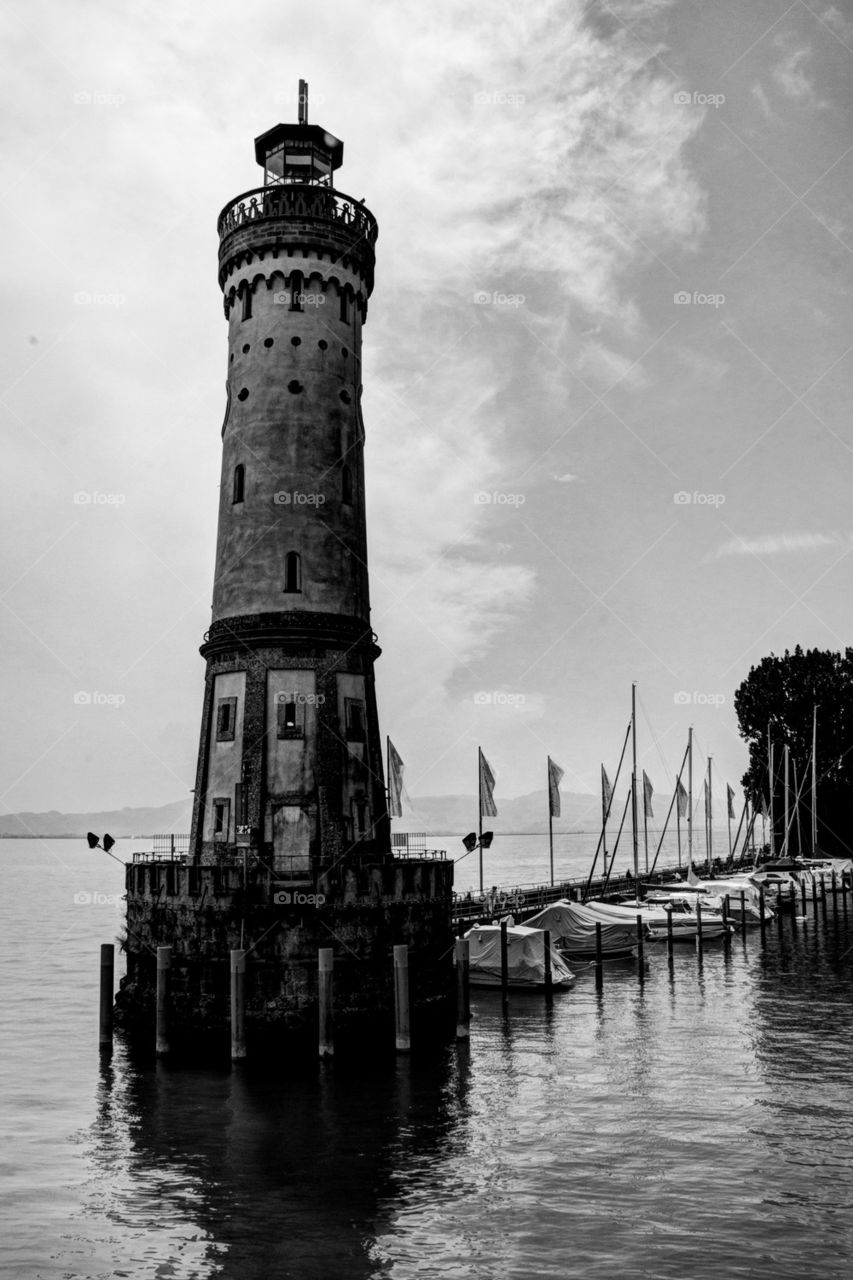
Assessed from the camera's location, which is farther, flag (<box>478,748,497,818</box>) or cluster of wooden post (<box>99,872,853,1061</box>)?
flag (<box>478,748,497,818</box>)

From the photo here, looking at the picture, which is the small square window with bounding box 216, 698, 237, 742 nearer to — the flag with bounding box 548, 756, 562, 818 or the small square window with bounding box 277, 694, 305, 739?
the small square window with bounding box 277, 694, 305, 739

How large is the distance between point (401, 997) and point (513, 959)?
566 inches

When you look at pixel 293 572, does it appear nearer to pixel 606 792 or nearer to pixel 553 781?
pixel 553 781

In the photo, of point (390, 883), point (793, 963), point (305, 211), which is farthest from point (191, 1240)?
point (793, 963)

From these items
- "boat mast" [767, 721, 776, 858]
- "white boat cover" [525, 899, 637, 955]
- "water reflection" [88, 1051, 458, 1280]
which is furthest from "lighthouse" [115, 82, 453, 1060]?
"boat mast" [767, 721, 776, 858]

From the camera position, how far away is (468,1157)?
27016 mm

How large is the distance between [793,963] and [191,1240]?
4741 cm

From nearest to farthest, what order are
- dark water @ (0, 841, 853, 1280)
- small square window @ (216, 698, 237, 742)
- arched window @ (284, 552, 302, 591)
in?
dark water @ (0, 841, 853, 1280), small square window @ (216, 698, 237, 742), arched window @ (284, 552, 302, 591)

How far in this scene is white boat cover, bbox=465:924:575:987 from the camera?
50656 millimetres

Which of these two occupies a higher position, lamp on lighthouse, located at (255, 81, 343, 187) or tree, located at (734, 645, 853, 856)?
lamp on lighthouse, located at (255, 81, 343, 187)

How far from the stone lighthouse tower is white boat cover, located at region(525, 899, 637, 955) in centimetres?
1432

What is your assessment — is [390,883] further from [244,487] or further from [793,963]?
[793,963]

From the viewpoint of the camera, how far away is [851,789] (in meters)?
120

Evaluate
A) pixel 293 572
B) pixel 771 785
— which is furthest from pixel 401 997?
pixel 771 785
